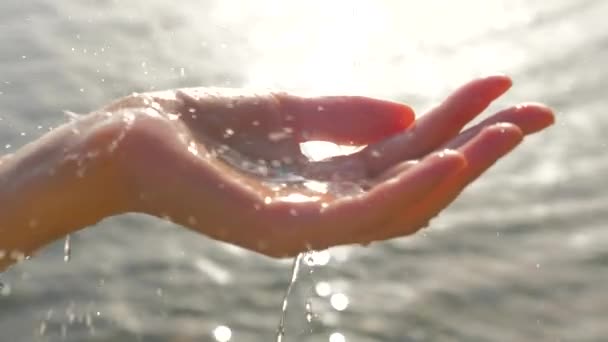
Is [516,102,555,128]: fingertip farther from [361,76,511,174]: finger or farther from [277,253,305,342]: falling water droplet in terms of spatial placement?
[277,253,305,342]: falling water droplet

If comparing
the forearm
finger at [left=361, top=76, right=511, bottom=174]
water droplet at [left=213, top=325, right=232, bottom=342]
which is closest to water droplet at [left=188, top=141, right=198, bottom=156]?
the forearm

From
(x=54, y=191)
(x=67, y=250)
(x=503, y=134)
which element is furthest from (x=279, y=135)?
(x=67, y=250)

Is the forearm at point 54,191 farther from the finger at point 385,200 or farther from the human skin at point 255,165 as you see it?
the finger at point 385,200

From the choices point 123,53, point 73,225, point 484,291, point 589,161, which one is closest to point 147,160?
point 73,225

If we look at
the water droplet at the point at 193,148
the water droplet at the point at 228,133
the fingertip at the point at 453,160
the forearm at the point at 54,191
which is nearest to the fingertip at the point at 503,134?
the fingertip at the point at 453,160

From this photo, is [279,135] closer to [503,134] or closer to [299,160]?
[299,160]

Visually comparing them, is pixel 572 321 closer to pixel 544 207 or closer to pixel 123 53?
pixel 544 207
